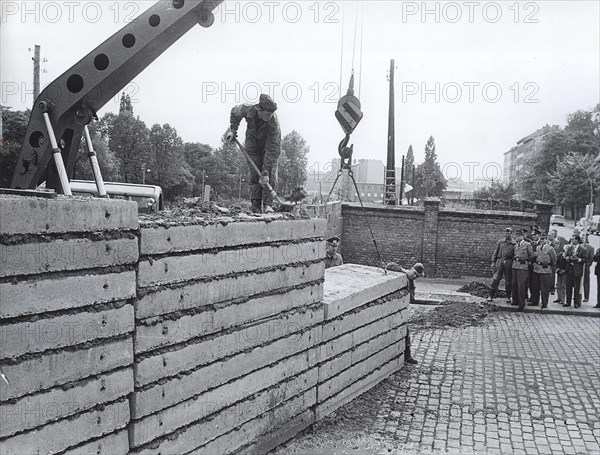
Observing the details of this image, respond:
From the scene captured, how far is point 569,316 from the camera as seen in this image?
14016 millimetres

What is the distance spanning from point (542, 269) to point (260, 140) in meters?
10.3

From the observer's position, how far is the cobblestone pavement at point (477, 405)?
230 inches

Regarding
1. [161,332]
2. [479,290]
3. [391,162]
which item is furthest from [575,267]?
[391,162]

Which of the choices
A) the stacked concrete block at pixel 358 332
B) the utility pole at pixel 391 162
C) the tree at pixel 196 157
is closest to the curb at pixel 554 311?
the stacked concrete block at pixel 358 332

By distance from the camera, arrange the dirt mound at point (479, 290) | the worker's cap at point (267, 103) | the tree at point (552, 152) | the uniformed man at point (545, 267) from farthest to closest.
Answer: the tree at point (552, 152) → the dirt mound at point (479, 290) → the uniformed man at point (545, 267) → the worker's cap at point (267, 103)

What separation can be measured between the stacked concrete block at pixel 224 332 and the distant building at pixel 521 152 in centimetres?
10200

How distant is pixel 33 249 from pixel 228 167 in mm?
34650

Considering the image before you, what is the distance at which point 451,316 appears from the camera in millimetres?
12680

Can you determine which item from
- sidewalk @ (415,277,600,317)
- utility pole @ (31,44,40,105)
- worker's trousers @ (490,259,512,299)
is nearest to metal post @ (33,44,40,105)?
utility pole @ (31,44,40,105)

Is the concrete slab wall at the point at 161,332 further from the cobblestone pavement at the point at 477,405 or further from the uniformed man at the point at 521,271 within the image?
the uniformed man at the point at 521,271

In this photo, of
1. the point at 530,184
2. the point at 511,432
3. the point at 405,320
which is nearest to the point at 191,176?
the point at 405,320

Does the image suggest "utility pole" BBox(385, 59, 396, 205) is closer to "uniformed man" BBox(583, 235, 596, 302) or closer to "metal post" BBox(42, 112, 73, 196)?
"uniformed man" BBox(583, 235, 596, 302)

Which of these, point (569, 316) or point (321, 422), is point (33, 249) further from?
point (569, 316)

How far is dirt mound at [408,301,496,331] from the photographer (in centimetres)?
1192
